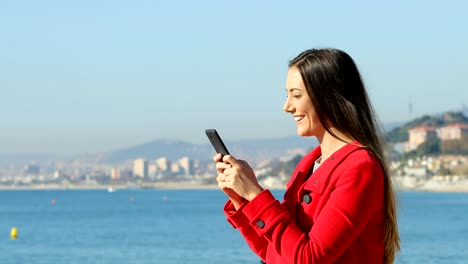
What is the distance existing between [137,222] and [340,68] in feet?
249

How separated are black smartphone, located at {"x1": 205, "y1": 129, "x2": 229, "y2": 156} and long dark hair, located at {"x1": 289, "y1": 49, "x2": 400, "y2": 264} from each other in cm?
23

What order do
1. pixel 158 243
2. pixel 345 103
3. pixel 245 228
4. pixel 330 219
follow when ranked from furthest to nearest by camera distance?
1. pixel 158 243
2. pixel 245 228
3. pixel 345 103
4. pixel 330 219

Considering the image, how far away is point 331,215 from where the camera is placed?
2.69 m

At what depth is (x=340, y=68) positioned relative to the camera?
2797mm

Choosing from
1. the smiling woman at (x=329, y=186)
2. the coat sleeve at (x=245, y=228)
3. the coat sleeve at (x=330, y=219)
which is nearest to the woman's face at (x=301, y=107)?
the smiling woman at (x=329, y=186)

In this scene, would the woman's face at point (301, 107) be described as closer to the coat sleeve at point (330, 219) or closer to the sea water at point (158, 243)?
the coat sleeve at point (330, 219)

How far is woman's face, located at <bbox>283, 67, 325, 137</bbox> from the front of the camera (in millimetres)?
2816

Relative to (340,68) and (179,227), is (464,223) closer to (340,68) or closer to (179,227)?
(179,227)

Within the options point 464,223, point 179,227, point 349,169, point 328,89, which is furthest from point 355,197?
point 464,223

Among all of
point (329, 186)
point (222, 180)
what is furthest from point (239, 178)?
point (329, 186)

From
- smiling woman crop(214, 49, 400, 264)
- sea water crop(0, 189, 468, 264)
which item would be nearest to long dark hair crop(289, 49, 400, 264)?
smiling woman crop(214, 49, 400, 264)

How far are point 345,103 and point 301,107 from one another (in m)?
0.10

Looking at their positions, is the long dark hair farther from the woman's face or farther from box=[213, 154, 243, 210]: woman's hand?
box=[213, 154, 243, 210]: woman's hand

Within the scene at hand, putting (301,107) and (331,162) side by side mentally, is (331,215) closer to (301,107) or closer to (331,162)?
(331,162)
